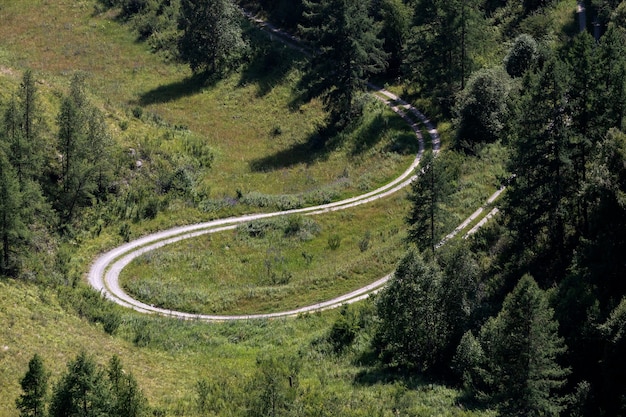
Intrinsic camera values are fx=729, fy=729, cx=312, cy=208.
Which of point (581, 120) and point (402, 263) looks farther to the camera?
point (581, 120)

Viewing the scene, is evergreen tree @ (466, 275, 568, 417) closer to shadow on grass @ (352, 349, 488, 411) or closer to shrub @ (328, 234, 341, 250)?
shadow on grass @ (352, 349, 488, 411)

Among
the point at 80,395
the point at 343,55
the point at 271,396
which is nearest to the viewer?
the point at 80,395

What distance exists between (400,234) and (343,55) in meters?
29.2

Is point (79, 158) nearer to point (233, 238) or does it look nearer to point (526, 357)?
point (233, 238)

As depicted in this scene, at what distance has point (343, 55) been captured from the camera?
81.1 meters

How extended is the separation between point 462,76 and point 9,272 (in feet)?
165

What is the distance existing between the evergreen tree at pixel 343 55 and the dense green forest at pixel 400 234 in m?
0.24

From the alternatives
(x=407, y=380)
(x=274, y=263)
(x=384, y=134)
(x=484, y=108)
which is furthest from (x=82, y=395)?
(x=384, y=134)

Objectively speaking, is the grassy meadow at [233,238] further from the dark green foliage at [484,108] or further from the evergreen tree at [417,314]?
the dark green foliage at [484,108]

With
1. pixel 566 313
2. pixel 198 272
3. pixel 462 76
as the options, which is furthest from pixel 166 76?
pixel 566 313

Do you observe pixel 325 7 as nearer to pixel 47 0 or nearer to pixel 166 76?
pixel 166 76

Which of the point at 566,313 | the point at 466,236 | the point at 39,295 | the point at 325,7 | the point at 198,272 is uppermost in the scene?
the point at 325,7

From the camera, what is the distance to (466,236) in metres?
53.5

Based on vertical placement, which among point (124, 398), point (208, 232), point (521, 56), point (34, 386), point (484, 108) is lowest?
point (208, 232)
